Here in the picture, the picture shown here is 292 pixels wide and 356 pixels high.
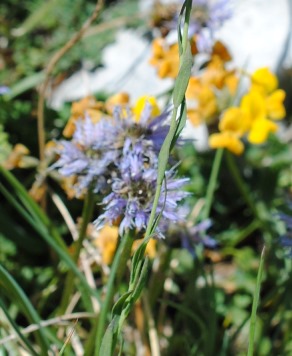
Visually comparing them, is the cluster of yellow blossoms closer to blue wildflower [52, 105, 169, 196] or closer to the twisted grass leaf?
blue wildflower [52, 105, 169, 196]

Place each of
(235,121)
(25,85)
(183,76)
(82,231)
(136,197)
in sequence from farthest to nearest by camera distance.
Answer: (25,85) < (235,121) < (82,231) < (136,197) < (183,76)

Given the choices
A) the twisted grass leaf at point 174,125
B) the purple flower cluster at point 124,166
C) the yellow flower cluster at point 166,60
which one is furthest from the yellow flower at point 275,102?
the twisted grass leaf at point 174,125

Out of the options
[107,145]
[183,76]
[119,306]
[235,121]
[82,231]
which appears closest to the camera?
[183,76]

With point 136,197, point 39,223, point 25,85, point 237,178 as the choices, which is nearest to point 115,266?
point 136,197

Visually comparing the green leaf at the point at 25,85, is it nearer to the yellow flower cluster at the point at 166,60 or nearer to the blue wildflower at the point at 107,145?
the yellow flower cluster at the point at 166,60

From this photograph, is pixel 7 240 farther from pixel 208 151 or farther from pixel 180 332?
pixel 208 151

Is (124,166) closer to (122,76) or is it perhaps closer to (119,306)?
(119,306)

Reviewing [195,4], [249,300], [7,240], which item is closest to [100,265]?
[7,240]
